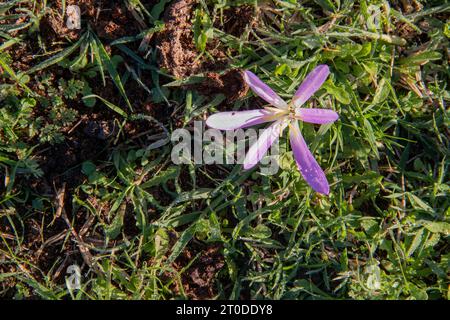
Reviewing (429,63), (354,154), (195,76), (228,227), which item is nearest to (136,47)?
(195,76)

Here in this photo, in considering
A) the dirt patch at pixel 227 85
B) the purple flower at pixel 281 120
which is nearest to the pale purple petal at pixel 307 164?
the purple flower at pixel 281 120

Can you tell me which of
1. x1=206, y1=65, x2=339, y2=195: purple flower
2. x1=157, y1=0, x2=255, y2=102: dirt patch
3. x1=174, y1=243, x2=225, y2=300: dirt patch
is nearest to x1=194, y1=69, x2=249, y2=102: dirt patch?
x1=157, y1=0, x2=255, y2=102: dirt patch

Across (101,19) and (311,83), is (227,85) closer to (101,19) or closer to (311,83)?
(311,83)

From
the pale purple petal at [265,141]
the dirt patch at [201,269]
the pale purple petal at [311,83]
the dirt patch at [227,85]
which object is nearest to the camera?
the pale purple petal at [311,83]

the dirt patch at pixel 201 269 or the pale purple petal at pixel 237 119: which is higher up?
the pale purple petal at pixel 237 119

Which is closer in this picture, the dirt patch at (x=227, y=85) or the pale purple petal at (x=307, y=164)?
the pale purple petal at (x=307, y=164)

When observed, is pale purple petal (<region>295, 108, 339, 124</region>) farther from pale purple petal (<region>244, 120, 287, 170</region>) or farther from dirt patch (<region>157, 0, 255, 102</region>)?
dirt patch (<region>157, 0, 255, 102</region>)

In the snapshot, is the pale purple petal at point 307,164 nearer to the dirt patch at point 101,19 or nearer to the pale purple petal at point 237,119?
the pale purple petal at point 237,119
